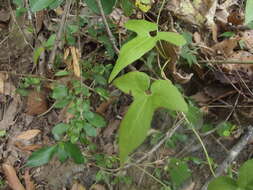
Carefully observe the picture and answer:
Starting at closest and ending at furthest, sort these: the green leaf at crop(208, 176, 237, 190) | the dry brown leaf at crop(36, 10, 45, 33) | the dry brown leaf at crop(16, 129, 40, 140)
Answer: the green leaf at crop(208, 176, 237, 190) < the dry brown leaf at crop(16, 129, 40, 140) < the dry brown leaf at crop(36, 10, 45, 33)

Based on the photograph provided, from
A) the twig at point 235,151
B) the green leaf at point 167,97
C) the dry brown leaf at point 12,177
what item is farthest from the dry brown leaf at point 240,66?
the dry brown leaf at point 12,177

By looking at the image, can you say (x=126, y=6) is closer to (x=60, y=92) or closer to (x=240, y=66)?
(x=60, y=92)

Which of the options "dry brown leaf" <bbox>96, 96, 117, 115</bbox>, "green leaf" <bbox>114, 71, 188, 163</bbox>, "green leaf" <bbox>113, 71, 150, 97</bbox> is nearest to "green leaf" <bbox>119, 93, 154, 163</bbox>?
"green leaf" <bbox>114, 71, 188, 163</bbox>

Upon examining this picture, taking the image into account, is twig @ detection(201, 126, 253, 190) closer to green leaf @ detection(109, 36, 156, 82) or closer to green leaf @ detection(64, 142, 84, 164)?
green leaf @ detection(64, 142, 84, 164)

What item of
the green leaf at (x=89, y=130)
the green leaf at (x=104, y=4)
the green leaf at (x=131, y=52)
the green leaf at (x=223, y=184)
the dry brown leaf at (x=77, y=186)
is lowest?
the dry brown leaf at (x=77, y=186)

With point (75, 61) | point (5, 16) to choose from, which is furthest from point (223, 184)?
point (5, 16)

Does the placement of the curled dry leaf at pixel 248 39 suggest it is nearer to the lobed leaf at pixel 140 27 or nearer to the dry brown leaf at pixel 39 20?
the lobed leaf at pixel 140 27
